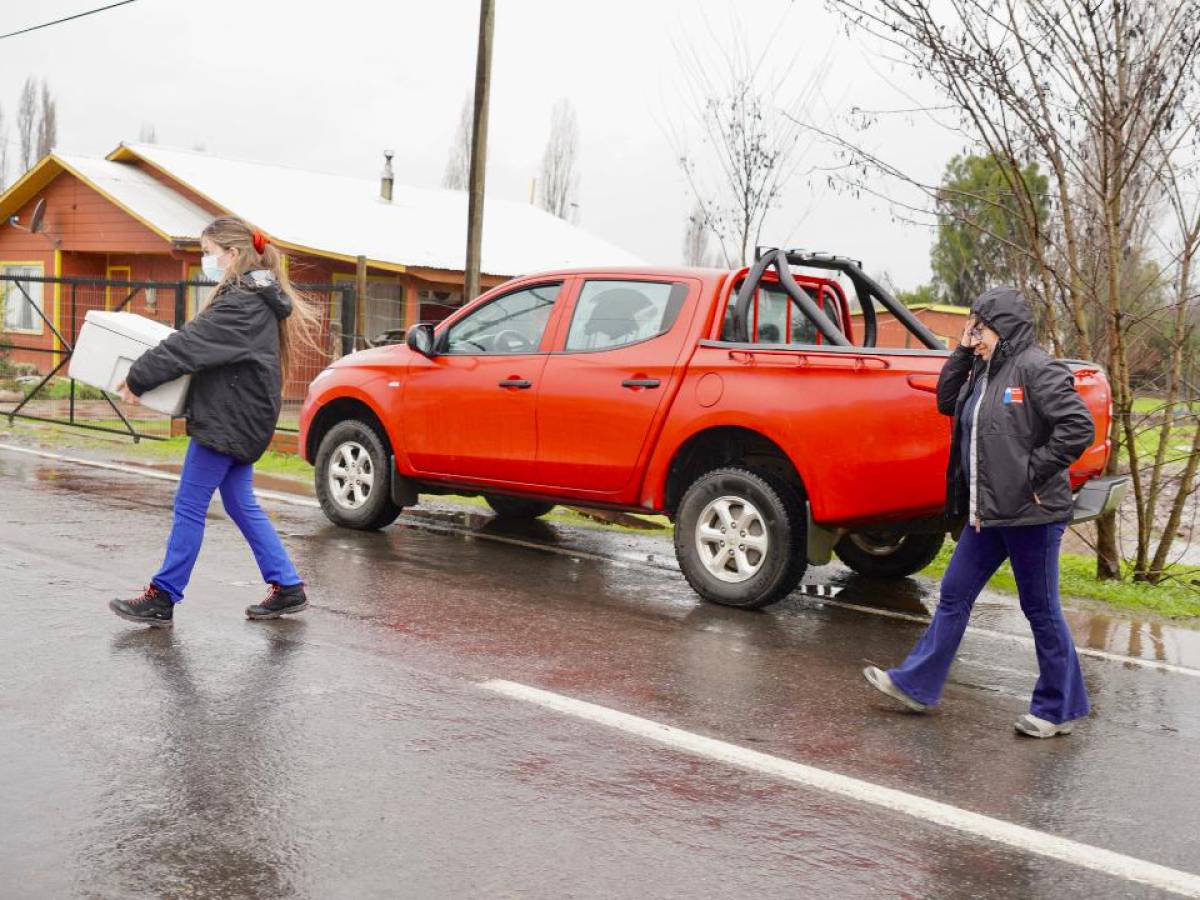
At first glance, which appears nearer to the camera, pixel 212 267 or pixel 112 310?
pixel 212 267

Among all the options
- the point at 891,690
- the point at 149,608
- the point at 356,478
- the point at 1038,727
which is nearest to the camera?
the point at 1038,727

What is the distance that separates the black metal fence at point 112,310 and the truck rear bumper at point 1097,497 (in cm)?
633

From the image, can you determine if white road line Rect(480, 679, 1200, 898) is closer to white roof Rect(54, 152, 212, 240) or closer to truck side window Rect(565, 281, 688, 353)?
truck side window Rect(565, 281, 688, 353)

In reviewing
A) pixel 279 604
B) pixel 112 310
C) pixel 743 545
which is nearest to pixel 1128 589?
pixel 743 545

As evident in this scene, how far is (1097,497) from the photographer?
662cm

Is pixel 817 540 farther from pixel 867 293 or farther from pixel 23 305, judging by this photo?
pixel 23 305

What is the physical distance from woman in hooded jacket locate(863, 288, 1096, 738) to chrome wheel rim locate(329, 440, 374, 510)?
4792 millimetres

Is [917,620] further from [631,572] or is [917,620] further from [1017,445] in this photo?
[1017,445]

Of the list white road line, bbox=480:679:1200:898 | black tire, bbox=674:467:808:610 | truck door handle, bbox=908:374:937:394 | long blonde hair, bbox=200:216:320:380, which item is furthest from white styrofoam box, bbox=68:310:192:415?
truck door handle, bbox=908:374:937:394

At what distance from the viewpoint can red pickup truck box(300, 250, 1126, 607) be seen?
698 cm

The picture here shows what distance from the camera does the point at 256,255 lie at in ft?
21.1

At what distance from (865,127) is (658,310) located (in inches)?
86.7

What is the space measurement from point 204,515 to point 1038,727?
3.81 meters

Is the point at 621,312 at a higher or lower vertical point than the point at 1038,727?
higher
